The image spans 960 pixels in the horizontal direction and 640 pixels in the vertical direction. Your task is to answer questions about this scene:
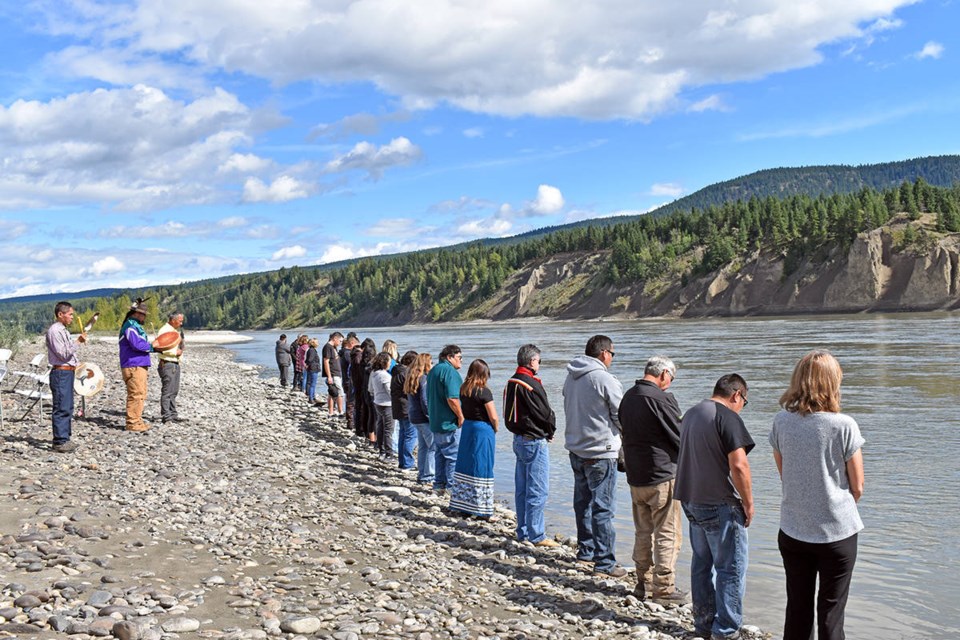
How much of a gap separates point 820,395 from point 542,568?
428 cm

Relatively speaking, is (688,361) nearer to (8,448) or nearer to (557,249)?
(8,448)

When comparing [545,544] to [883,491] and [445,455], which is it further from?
[883,491]

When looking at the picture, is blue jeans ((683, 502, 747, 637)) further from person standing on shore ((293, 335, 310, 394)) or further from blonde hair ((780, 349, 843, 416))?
person standing on shore ((293, 335, 310, 394))

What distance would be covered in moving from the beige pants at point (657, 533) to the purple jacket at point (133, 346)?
981 cm

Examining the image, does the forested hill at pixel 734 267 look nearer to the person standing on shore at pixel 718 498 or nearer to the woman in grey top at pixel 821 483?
the person standing on shore at pixel 718 498

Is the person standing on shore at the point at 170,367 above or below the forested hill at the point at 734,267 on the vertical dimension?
below

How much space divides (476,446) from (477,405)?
20.2 inches

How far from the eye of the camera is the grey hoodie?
26.2 ft

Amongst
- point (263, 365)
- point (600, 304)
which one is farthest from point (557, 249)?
point (263, 365)

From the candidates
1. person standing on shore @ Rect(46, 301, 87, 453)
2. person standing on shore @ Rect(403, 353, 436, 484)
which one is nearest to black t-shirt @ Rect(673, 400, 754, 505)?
person standing on shore @ Rect(403, 353, 436, 484)

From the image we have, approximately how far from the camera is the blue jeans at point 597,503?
26.8 ft

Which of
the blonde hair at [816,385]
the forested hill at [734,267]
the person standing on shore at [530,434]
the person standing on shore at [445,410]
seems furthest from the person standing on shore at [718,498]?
the forested hill at [734,267]

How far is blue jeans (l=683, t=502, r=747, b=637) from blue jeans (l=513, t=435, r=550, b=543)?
2.79 meters

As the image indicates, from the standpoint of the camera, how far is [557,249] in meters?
168
